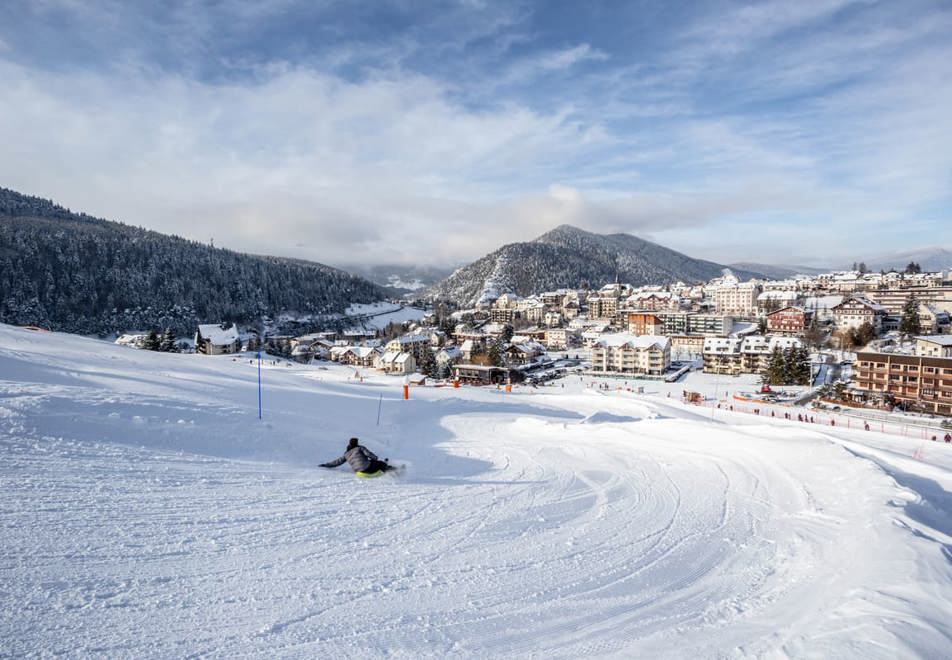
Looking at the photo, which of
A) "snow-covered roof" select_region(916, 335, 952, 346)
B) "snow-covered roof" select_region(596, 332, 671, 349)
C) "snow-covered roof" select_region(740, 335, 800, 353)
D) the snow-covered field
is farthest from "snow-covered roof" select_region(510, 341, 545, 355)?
the snow-covered field

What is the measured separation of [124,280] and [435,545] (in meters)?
133

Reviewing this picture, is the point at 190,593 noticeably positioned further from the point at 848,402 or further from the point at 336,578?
the point at 848,402

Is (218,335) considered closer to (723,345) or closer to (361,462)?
(723,345)

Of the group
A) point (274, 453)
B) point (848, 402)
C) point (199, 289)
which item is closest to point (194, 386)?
point (274, 453)

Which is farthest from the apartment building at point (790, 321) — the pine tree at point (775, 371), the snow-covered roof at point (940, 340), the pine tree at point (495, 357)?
the pine tree at point (495, 357)

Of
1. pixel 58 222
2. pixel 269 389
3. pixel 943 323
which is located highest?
pixel 58 222

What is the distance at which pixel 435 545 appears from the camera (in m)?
5.60

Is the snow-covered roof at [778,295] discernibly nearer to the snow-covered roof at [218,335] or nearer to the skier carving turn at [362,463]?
the snow-covered roof at [218,335]

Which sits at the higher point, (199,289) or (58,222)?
(58,222)

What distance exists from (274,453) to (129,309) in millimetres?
119040

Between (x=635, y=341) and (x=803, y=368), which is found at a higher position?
(x=635, y=341)

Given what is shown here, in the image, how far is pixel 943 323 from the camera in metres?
63.2

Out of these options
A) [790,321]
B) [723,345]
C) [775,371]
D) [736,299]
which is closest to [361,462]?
[775,371]

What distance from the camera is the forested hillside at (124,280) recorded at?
98.3 meters
